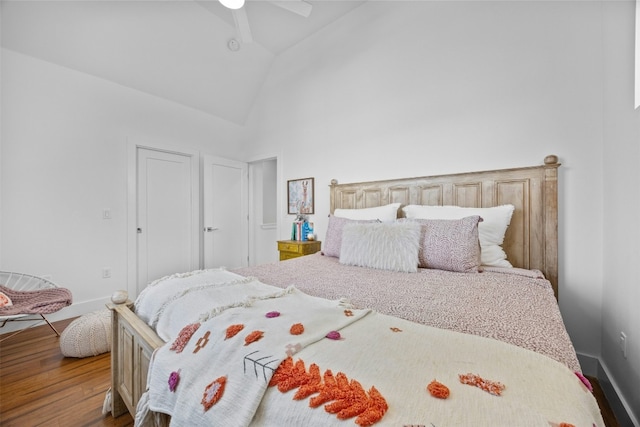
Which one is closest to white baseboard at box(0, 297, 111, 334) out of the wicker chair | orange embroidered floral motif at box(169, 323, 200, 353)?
the wicker chair

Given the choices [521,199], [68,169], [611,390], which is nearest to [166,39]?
[68,169]

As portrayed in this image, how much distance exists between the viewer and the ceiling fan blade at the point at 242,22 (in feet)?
6.78

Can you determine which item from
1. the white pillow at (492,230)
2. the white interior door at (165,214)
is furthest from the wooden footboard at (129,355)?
the white interior door at (165,214)

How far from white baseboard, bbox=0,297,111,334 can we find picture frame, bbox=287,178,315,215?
2.27 m

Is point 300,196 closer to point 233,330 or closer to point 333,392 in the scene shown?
point 233,330

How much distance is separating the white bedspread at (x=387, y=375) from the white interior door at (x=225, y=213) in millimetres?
3148

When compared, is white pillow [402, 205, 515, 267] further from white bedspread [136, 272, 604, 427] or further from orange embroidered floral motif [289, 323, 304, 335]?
orange embroidered floral motif [289, 323, 304, 335]

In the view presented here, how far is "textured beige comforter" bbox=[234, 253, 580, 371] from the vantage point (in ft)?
2.64

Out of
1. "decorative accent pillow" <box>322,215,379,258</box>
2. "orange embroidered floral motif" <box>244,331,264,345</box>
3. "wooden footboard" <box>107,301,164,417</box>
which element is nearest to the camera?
"orange embroidered floral motif" <box>244,331,264,345</box>

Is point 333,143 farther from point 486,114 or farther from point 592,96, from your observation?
point 592,96

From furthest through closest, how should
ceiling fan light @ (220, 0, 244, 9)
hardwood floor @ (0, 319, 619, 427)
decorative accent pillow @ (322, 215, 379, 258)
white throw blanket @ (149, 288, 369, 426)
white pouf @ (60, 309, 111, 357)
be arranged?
decorative accent pillow @ (322, 215, 379, 258) < white pouf @ (60, 309, 111, 357) < ceiling fan light @ (220, 0, 244, 9) < hardwood floor @ (0, 319, 619, 427) < white throw blanket @ (149, 288, 369, 426)

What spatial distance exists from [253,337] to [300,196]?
282cm

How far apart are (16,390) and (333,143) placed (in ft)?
10.5

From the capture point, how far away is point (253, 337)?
728 millimetres
